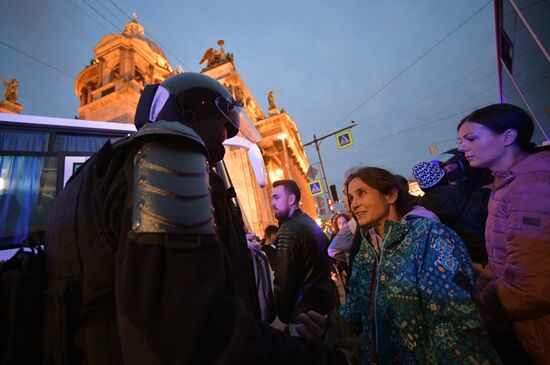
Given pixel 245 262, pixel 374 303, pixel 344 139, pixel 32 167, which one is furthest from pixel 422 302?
pixel 344 139

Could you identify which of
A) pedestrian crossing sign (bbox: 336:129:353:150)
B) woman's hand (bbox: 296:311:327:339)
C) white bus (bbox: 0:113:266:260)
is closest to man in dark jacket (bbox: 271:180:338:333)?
woman's hand (bbox: 296:311:327:339)

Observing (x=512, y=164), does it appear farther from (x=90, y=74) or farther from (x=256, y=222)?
(x=90, y=74)

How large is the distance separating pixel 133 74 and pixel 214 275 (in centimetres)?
2836

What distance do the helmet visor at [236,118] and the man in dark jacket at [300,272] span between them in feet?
4.78

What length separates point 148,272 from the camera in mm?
649

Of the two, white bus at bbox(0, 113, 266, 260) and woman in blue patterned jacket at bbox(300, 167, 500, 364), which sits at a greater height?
white bus at bbox(0, 113, 266, 260)

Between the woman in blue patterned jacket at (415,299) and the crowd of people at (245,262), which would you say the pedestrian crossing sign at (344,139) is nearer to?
the crowd of people at (245,262)

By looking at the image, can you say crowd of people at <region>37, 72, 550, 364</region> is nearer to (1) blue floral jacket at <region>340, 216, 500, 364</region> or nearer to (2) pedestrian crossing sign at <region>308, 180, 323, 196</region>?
(1) blue floral jacket at <region>340, 216, 500, 364</region>

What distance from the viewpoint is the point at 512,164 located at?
71.3 inches

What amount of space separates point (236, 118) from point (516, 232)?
75.9 inches

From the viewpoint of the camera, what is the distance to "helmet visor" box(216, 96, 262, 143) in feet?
5.12

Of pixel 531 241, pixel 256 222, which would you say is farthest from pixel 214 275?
pixel 256 222

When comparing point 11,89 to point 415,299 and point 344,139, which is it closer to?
point 344,139

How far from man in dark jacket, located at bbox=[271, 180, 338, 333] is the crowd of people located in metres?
0.05
